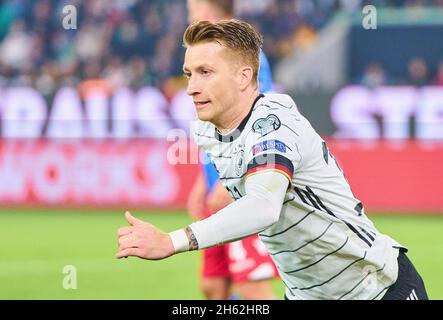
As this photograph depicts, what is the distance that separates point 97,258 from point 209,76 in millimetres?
6758

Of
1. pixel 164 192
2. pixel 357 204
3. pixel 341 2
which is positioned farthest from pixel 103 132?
pixel 357 204

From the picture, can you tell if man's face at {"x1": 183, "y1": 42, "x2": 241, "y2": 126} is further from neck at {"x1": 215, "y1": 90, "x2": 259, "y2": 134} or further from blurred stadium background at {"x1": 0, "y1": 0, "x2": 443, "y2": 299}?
blurred stadium background at {"x1": 0, "y1": 0, "x2": 443, "y2": 299}

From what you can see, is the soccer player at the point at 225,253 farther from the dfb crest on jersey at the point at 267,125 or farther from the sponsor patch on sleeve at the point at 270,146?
the sponsor patch on sleeve at the point at 270,146

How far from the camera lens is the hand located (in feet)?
12.6

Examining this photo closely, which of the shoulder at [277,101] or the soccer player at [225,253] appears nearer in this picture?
the shoulder at [277,101]

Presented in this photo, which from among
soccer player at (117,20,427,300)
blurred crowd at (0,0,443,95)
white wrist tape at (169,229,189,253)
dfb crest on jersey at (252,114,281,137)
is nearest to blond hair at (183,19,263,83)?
soccer player at (117,20,427,300)

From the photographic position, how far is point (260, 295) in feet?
21.8

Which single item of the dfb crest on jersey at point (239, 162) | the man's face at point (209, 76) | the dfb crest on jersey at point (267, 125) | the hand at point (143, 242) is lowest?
the hand at point (143, 242)

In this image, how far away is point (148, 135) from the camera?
1459cm

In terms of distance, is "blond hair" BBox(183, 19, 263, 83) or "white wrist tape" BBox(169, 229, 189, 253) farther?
"blond hair" BBox(183, 19, 263, 83)

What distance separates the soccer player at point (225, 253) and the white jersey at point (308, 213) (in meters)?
1.66

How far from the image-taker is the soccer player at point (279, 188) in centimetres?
406

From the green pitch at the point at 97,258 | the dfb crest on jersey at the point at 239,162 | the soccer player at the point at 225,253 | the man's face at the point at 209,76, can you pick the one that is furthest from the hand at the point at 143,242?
the green pitch at the point at 97,258

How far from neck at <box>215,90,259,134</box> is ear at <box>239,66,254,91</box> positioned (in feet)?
0.19
